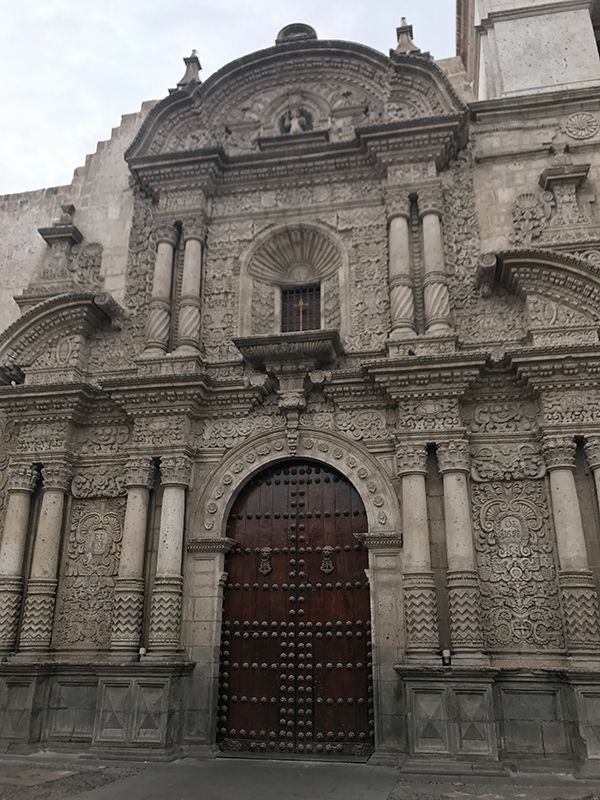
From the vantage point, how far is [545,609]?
7.22 meters

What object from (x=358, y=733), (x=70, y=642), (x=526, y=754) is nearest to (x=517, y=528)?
(x=526, y=754)

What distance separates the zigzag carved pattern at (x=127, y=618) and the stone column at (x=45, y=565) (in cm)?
90

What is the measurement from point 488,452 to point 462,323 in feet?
5.84

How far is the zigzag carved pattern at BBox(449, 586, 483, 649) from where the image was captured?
22.9 feet

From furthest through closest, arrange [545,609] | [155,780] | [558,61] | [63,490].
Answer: [558,61] → [63,490] → [545,609] → [155,780]

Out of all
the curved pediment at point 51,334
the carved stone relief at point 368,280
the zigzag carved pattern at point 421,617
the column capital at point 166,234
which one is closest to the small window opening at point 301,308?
the carved stone relief at point 368,280

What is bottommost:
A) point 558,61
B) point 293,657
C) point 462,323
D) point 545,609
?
point 293,657

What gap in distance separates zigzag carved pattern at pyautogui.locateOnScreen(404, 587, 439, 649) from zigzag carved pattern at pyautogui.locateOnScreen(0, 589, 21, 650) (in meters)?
4.70

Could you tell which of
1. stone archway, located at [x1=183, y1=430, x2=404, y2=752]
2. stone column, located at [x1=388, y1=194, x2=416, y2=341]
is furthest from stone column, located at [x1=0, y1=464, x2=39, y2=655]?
stone column, located at [x1=388, y1=194, x2=416, y2=341]

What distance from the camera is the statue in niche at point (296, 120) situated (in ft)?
33.4

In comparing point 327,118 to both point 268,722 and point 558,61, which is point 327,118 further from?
point 268,722

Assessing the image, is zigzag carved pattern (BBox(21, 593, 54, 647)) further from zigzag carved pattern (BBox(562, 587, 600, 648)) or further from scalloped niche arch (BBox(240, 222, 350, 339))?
zigzag carved pattern (BBox(562, 587, 600, 648))

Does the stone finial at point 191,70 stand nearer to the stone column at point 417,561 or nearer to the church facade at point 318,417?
the church facade at point 318,417

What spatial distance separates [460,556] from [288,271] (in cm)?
490
